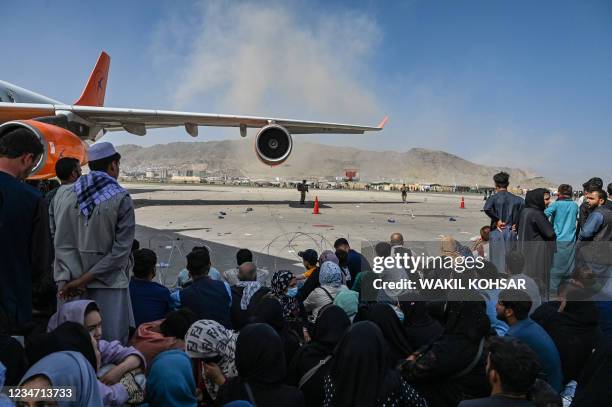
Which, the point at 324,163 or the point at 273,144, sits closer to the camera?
the point at 273,144

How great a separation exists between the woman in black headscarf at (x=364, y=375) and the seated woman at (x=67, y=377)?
Result: 1061 mm

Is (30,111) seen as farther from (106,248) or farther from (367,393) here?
(367,393)

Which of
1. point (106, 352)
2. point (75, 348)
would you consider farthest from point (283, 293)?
point (75, 348)

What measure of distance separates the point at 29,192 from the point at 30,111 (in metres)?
9.49

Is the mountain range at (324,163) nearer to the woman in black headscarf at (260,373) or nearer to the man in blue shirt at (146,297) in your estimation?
the man in blue shirt at (146,297)

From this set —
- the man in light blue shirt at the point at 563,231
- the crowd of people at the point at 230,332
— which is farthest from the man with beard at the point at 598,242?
the crowd of people at the point at 230,332

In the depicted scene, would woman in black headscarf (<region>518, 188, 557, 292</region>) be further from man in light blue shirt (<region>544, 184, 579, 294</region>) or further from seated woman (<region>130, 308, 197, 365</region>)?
seated woman (<region>130, 308, 197, 365</region>)

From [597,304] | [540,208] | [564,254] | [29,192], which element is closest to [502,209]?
[540,208]

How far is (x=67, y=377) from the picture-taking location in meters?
1.64

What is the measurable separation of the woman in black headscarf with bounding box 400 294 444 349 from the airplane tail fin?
1738 cm

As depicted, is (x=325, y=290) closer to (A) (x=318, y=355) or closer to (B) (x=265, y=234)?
(A) (x=318, y=355)

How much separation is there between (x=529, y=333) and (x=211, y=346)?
76.2 inches

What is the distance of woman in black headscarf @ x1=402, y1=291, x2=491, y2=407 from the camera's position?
2.37 metres

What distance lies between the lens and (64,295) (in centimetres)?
272
